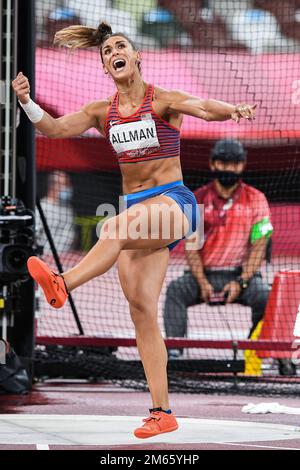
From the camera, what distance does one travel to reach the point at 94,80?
610 inches

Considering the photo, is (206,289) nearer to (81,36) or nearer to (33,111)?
(81,36)

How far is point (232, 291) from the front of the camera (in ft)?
37.2

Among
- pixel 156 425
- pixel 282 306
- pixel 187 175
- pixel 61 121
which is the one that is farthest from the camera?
pixel 187 175

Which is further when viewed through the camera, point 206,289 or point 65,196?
point 65,196

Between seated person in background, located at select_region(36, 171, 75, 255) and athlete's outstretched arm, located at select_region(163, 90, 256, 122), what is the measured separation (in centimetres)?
871

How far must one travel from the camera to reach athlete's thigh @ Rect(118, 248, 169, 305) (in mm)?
6609

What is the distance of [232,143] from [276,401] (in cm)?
302

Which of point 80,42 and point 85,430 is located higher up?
point 80,42

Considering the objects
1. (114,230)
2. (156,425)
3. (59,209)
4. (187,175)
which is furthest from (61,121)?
(59,209)

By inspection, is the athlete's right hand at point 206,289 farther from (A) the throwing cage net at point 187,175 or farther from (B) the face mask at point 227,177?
(B) the face mask at point 227,177

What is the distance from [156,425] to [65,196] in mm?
10372
